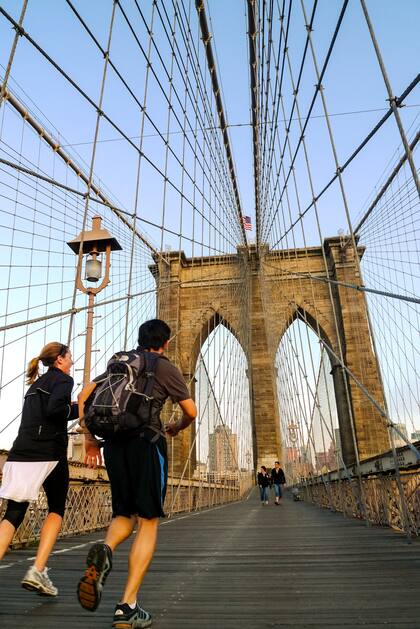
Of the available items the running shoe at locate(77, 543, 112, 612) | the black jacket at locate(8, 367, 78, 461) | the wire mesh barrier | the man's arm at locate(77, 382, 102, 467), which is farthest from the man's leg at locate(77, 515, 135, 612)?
the wire mesh barrier

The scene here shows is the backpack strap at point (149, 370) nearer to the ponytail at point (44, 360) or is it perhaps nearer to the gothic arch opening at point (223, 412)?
the ponytail at point (44, 360)

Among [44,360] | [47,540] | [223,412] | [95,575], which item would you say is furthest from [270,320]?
[95,575]

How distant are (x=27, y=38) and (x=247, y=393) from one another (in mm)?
16396

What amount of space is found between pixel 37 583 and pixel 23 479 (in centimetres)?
35

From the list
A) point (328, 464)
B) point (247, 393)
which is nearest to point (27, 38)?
point (328, 464)

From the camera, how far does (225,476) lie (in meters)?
14.0

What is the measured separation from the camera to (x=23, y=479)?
169 cm

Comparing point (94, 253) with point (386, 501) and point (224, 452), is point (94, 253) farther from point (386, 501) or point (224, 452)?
point (224, 452)

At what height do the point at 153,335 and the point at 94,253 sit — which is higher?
the point at 94,253

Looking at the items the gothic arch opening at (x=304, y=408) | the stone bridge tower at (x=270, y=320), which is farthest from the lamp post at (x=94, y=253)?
the stone bridge tower at (x=270, y=320)

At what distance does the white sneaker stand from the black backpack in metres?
0.58

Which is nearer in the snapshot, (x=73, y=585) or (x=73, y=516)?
(x=73, y=585)

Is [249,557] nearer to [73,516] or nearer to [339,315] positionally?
[73,516]

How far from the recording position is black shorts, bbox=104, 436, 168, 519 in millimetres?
1378
